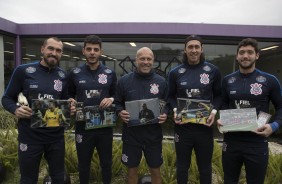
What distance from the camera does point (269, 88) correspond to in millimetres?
2947

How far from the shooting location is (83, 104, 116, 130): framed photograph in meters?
3.41

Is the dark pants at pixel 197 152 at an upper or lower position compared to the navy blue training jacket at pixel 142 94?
lower

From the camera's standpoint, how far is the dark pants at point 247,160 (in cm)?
A: 289

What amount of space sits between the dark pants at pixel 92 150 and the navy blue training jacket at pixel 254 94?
1535 millimetres

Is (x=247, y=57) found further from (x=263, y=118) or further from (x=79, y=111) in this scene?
(x=79, y=111)

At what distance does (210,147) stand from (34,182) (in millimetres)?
2131

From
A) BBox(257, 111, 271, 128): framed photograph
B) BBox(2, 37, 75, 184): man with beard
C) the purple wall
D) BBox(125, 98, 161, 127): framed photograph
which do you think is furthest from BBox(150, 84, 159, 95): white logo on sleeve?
the purple wall

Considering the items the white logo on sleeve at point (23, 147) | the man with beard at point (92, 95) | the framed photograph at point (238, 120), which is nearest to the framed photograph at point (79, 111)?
the man with beard at point (92, 95)

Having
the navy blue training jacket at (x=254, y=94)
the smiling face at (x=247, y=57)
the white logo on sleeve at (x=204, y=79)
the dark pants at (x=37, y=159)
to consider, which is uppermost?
the smiling face at (x=247, y=57)

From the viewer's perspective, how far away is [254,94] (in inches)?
115

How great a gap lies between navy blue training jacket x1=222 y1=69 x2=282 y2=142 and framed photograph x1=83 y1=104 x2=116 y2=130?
1.44 meters

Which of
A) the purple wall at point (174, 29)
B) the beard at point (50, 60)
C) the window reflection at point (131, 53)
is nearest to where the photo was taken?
the beard at point (50, 60)

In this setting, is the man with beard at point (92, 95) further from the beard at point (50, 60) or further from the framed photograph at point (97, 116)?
the beard at point (50, 60)

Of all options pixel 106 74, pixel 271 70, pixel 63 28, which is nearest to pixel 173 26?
pixel 63 28
